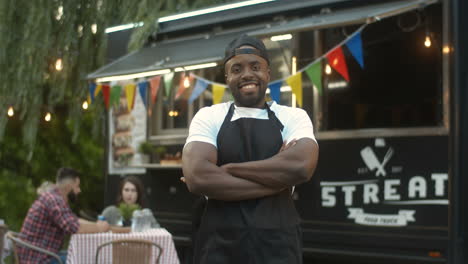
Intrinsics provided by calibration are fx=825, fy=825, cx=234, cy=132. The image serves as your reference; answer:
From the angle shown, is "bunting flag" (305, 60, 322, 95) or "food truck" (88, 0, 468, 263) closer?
"food truck" (88, 0, 468, 263)

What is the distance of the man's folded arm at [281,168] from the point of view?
278cm

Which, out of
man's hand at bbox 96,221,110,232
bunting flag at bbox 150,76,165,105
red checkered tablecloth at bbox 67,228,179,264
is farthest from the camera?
bunting flag at bbox 150,76,165,105

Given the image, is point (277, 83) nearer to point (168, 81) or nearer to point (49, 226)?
point (168, 81)

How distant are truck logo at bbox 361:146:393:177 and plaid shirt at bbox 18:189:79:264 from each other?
2710 millimetres

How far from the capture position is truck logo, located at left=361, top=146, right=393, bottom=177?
746 cm

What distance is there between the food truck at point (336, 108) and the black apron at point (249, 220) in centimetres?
366

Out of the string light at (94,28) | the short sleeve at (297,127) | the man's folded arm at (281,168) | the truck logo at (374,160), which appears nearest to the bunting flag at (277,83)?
the truck logo at (374,160)

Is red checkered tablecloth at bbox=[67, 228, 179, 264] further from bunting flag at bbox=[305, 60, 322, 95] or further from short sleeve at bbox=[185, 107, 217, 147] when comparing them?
short sleeve at bbox=[185, 107, 217, 147]

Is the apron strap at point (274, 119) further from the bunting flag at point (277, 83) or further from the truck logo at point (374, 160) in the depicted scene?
the truck logo at point (374, 160)

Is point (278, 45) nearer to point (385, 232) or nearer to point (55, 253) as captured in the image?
point (385, 232)

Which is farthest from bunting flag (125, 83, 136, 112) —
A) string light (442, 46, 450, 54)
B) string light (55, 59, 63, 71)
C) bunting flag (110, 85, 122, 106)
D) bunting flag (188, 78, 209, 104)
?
string light (442, 46, 450, 54)

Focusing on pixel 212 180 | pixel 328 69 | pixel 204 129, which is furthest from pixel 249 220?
pixel 328 69

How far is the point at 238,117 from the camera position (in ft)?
9.47

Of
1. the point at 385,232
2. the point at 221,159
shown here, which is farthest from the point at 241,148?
the point at 385,232
